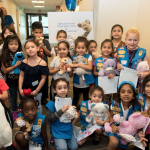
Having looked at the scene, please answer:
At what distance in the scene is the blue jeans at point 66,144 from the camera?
178 centimetres

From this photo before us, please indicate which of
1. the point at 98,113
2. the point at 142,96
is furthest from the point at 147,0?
the point at 98,113

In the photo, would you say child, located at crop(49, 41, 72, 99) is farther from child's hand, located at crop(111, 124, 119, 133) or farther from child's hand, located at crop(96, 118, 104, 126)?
child's hand, located at crop(111, 124, 119, 133)

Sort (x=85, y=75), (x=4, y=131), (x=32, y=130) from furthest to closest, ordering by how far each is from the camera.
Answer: (x=85, y=75), (x=32, y=130), (x=4, y=131)

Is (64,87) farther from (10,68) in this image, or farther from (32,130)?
(10,68)

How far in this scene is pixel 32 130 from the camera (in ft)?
5.81

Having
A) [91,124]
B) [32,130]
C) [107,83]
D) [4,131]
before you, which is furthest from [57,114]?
[107,83]

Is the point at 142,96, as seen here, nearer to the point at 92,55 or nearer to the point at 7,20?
the point at 92,55

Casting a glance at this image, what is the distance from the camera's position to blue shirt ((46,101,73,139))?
1.84 meters

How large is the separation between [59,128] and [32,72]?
0.79 metres

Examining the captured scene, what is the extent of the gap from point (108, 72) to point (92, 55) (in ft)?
1.64

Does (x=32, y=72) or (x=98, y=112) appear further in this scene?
(x=32, y=72)

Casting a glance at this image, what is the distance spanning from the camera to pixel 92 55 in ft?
8.53

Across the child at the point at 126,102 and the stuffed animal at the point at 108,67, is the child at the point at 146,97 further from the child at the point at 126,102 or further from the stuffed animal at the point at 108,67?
the stuffed animal at the point at 108,67

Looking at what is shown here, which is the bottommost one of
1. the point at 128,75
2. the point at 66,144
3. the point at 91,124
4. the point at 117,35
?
the point at 66,144
